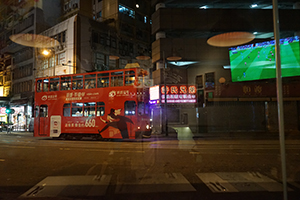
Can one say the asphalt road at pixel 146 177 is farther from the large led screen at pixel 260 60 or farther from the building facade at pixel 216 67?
the large led screen at pixel 260 60

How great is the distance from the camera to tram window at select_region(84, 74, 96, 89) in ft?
49.7

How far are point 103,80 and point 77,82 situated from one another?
2031 mm

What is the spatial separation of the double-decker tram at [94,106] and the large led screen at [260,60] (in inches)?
467

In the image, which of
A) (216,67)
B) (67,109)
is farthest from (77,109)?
(216,67)

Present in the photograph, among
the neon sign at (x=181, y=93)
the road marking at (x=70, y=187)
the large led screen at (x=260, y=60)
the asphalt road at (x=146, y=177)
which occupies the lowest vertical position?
the asphalt road at (x=146, y=177)

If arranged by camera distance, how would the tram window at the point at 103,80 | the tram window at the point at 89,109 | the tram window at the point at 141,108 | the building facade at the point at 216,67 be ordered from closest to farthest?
1. the tram window at the point at 141,108
2. the tram window at the point at 103,80
3. the tram window at the point at 89,109
4. the building facade at the point at 216,67

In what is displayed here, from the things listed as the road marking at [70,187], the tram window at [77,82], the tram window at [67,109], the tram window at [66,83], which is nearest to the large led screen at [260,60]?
the tram window at [77,82]

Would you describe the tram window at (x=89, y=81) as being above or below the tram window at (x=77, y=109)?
above

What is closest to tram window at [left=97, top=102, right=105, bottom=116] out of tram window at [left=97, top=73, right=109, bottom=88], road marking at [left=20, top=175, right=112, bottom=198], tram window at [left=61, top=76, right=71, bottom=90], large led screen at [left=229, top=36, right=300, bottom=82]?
tram window at [left=97, top=73, right=109, bottom=88]

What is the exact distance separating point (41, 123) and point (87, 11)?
2232cm

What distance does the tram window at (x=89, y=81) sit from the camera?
597 inches

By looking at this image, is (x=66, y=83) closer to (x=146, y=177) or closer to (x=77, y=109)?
(x=77, y=109)

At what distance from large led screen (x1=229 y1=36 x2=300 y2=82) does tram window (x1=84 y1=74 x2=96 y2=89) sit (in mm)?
14159

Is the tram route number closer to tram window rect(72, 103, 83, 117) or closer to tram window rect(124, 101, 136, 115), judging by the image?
tram window rect(72, 103, 83, 117)
